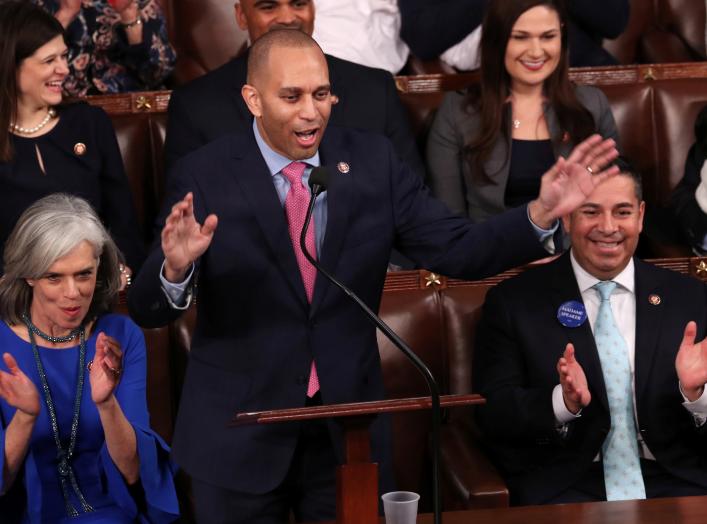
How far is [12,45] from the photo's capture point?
6.64 ft

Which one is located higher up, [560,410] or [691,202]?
[691,202]

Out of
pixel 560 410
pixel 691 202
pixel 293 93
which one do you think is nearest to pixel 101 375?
pixel 293 93

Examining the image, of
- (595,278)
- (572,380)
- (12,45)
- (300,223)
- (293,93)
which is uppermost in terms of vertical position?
(12,45)

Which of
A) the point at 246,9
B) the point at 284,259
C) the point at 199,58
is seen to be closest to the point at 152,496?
the point at 284,259

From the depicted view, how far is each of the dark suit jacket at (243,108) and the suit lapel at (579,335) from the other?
0.38 m

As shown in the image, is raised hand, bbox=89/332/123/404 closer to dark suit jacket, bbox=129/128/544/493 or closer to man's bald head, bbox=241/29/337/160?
dark suit jacket, bbox=129/128/544/493

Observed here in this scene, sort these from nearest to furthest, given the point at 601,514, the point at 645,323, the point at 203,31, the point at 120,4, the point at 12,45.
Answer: the point at 601,514 → the point at 645,323 → the point at 12,45 → the point at 120,4 → the point at 203,31

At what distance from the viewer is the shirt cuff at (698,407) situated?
1713 mm

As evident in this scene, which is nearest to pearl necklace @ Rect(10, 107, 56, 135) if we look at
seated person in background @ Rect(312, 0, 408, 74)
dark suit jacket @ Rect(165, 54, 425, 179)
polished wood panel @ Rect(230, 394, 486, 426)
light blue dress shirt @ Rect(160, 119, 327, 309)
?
dark suit jacket @ Rect(165, 54, 425, 179)

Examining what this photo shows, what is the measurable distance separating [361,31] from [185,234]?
1.28 metres

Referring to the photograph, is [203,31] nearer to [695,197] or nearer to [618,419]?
[695,197]

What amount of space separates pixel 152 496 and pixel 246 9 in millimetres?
934

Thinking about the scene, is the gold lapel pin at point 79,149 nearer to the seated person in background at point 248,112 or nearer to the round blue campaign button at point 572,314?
the seated person in background at point 248,112

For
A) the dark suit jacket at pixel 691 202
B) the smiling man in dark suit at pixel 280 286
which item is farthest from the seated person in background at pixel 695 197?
the smiling man in dark suit at pixel 280 286
